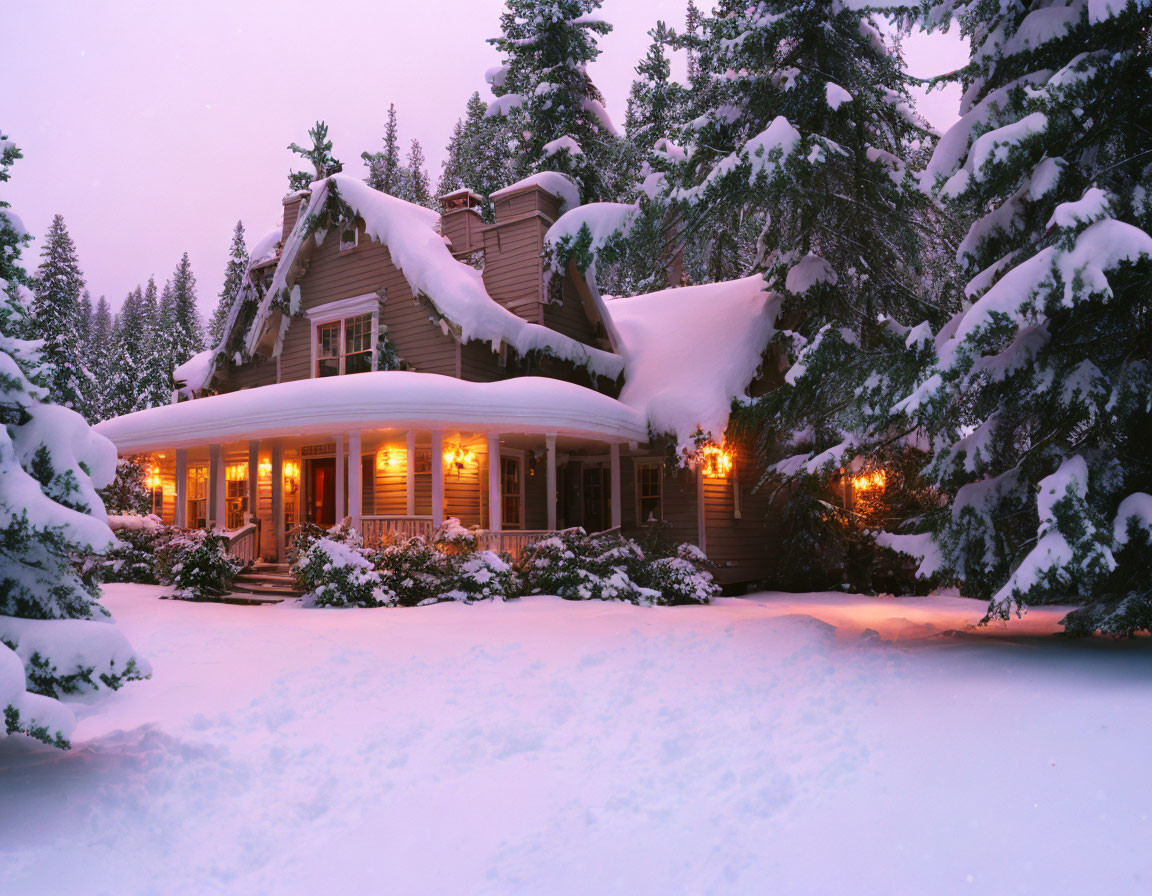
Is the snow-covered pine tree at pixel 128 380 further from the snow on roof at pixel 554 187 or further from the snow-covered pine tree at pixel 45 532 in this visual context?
the snow-covered pine tree at pixel 45 532

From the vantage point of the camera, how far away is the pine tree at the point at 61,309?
36.2 metres

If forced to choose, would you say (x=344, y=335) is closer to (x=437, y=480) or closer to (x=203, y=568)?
(x=437, y=480)

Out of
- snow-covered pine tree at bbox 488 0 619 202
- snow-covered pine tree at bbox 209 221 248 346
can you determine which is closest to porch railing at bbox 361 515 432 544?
snow-covered pine tree at bbox 488 0 619 202

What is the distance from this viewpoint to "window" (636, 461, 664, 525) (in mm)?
18891

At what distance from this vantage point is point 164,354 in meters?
47.9

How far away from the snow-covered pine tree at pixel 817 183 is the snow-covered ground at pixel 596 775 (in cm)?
684

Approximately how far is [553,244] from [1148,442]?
10.2 m

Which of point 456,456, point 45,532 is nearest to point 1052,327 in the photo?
point 45,532

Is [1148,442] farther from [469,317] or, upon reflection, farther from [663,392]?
[469,317]

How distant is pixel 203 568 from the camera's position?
14.6m

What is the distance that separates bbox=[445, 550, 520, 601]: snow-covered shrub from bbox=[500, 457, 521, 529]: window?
16.9 feet

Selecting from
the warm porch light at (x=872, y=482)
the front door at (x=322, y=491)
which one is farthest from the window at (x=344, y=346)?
the warm porch light at (x=872, y=482)

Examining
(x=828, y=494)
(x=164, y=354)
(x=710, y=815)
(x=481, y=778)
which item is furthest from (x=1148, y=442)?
(x=164, y=354)

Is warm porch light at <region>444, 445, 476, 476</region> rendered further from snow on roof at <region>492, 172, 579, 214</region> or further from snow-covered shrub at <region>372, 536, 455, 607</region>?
snow on roof at <region>492, 172, 579, 214</region>
